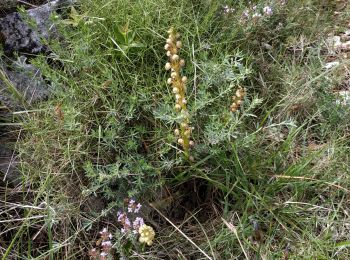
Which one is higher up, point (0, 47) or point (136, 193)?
point (0, 47)

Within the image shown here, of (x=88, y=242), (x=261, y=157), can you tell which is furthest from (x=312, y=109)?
(x=88, y=242)

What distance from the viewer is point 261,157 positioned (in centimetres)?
193

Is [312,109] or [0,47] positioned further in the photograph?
[312,109]

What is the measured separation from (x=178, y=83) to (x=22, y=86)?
3.06 ft

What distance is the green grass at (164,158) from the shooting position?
175 cm

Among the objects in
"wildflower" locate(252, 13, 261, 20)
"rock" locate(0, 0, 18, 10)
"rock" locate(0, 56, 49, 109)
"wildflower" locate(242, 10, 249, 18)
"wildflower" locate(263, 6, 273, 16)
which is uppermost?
"wildflower" locate(263, 6, 273, 16)

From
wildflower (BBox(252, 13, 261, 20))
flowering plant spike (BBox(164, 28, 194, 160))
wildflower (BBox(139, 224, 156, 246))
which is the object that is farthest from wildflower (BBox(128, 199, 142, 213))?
wildflower (BBox(252, 13, 261, 20))

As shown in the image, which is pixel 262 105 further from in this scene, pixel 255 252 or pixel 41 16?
pixel 41 16

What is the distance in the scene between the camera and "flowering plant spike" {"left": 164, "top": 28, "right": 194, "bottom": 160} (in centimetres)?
155

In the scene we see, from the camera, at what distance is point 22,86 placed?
6.84 feet

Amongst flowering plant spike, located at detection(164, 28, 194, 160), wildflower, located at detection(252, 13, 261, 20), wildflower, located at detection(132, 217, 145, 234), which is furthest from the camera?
wildflower, located at detection(252, 13, 261, 20)

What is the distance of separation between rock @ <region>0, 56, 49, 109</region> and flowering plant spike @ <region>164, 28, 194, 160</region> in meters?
0.73

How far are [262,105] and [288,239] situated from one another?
71 centimetres

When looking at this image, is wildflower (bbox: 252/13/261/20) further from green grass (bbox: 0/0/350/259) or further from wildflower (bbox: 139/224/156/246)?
wildflower (bbox: 139/224/156/246)
